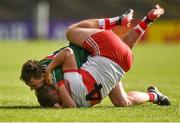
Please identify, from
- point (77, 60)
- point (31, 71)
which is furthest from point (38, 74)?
point (77, 60)

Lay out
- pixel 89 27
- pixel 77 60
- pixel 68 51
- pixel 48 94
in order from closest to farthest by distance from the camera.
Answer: pixel 48 94 → pixel 68 51 → pixel 77 60 → pixel 89 27

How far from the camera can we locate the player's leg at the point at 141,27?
1068 cm

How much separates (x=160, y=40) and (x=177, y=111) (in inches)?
1424

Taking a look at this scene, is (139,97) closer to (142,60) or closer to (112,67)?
(112,67)

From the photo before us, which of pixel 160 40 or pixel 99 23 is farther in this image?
pixel 160 40

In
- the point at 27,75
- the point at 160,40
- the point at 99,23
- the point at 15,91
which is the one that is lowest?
the point at 160,40

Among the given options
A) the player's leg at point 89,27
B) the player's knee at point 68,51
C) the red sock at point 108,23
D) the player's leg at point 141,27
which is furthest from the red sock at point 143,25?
the player's knee at point 68,51

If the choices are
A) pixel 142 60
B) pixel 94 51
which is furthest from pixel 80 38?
pixel 142 60

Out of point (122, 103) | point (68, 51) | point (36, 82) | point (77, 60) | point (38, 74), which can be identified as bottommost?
point (122, 103)

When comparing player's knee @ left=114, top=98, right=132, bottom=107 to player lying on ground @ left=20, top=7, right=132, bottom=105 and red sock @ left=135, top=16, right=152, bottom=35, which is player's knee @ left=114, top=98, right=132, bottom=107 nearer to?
player lying on ground @ left=20, top=7, right=132, bottom=105

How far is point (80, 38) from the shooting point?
10305mm

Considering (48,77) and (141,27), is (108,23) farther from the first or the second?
(48,77)

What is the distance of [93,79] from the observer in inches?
397

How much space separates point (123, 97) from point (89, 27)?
3.78 feet
